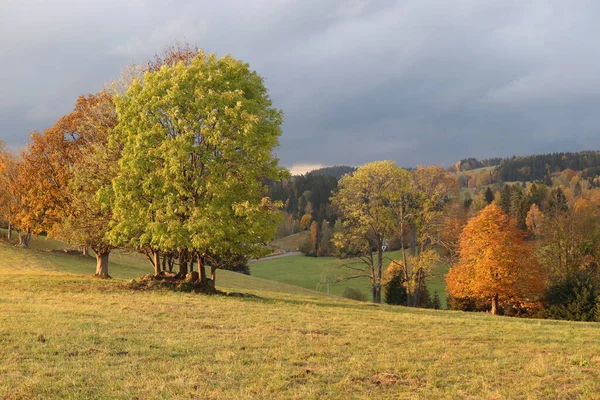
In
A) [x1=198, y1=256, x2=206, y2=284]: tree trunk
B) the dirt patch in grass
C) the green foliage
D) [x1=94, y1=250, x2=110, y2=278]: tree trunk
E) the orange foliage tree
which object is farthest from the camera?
the green foliage

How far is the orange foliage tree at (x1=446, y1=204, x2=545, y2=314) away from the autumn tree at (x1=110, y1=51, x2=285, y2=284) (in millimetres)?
22696

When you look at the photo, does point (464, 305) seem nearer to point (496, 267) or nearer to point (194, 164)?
point (496, 267)

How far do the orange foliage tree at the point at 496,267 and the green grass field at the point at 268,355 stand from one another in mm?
19764

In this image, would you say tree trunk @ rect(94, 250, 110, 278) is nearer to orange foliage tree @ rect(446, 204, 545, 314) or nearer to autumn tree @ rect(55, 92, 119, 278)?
autumn tree @ rect(55, 92, 119, 278)

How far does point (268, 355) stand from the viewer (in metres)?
12.0

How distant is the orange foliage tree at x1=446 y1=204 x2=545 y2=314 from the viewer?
39.8m

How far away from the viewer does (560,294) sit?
4131cm

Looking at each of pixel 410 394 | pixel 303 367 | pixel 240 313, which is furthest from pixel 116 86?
pixel 410 394

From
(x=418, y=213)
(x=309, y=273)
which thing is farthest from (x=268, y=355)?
(x=309, y=273)

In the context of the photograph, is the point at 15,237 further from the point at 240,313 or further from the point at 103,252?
the point at 240,313

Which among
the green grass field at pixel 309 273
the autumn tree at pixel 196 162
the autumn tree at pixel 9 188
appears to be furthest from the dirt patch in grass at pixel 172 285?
the autumn tree at pixel 9 188

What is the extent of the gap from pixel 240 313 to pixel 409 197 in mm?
31506

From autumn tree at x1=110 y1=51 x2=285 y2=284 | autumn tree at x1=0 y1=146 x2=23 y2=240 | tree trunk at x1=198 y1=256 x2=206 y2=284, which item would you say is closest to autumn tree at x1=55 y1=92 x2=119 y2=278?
autumn tree at x1=110 y1=51 x2=285 y2=284

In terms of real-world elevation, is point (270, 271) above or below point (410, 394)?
below
